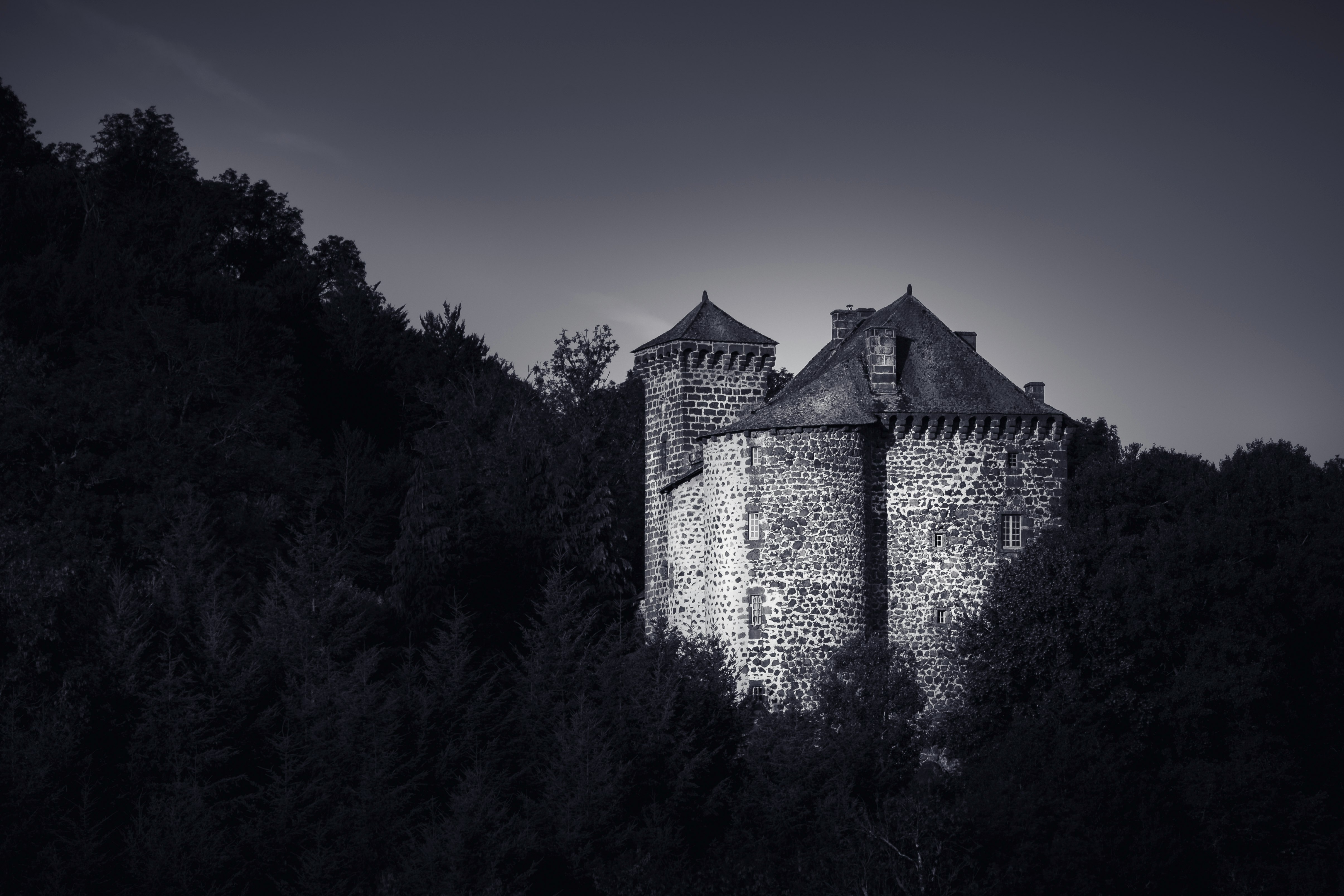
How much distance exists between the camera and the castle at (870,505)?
44.1m

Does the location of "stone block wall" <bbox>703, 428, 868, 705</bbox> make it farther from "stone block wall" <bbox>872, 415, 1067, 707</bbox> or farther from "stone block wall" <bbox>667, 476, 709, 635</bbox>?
"stone block wall" <bbox>667, 476, 709, 635</bbox>

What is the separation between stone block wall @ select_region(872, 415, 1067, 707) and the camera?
147 feet

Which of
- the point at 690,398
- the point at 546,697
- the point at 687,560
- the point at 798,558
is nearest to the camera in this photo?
the point at 798,558

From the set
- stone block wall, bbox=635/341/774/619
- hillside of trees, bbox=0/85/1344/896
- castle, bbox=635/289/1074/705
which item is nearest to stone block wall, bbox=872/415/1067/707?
castle, bbox=635/289/1074/705

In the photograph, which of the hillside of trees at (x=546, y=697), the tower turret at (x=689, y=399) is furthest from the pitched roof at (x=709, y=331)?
the hillside of trees at (x=546, y=697)

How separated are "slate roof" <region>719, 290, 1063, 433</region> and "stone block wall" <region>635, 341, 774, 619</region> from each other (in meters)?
0.98

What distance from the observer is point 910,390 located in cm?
4575

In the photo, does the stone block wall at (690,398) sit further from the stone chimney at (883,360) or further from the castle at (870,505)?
the stone chimney at (883,360)

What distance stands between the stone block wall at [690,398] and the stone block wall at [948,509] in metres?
4.97

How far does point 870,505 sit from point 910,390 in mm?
3520

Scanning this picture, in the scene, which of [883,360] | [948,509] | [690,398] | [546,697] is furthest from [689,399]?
[546,697]

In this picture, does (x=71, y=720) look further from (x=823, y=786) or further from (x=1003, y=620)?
(x=1003, y=620)

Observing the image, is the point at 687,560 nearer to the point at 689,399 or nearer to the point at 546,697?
the point at 689,399

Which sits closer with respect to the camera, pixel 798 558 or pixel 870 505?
pixel 798 558
